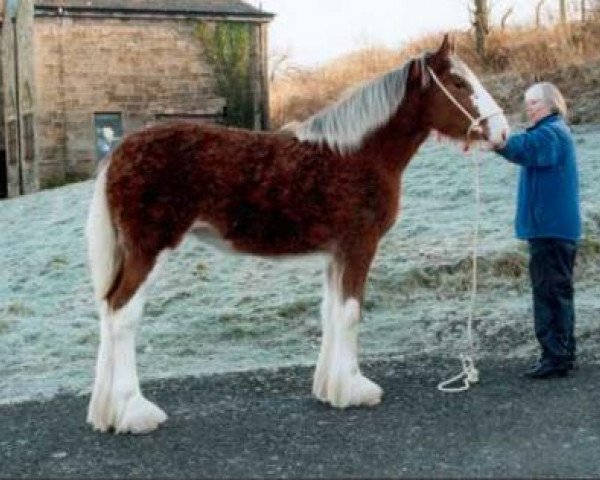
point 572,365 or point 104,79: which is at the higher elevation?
point 104,79

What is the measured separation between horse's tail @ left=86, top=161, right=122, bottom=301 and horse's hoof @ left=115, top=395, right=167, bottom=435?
2.30 ft

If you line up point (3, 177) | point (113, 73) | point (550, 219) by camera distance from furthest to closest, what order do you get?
point (3, 177) < point (113, 73) < point (550, 219)

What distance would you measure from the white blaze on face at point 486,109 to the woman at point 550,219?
333 mm

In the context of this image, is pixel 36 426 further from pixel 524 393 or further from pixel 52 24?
pixel 52 24

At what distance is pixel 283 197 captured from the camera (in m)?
6.39

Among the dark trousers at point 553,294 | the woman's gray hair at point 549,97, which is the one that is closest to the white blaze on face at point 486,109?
the woman's gray hair at point 549,97

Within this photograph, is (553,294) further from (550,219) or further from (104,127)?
(104,127)

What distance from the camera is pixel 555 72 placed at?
22094mm

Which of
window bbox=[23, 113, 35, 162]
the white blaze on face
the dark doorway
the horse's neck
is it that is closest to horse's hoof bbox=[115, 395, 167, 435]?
the horse's neck

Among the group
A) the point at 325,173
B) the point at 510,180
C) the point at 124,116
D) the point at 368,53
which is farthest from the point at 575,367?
the point at 368,53

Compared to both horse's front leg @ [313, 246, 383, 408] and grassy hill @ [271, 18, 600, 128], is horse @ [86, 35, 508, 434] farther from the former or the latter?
grassy hill @ [271, 18, 600, 128]

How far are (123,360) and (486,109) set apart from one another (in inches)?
111

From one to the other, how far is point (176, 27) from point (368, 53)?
8751 millimetres

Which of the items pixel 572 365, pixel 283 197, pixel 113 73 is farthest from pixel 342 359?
pixel 113 73
